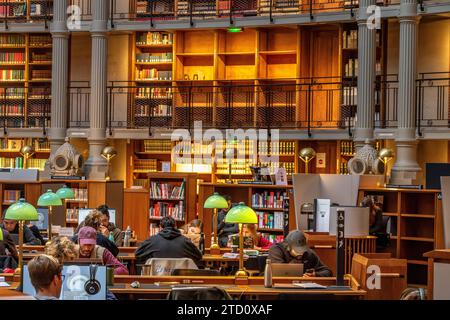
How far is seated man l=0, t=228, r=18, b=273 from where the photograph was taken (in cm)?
Answer: 1052

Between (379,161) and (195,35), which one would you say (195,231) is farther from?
(195,35)

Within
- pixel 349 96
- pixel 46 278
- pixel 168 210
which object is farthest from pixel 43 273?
pixel 349 96

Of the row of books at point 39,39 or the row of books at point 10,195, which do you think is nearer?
the row of books at point 10,195

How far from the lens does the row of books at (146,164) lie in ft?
65.6

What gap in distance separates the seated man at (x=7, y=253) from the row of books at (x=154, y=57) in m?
9.21

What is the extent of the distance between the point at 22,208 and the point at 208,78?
1104 centimetres

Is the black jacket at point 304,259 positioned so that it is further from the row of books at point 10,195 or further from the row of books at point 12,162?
the row of books at point 12,162

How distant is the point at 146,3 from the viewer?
20.1m

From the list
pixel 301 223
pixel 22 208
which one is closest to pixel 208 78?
pixel 301 223

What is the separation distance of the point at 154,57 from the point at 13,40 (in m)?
2.94

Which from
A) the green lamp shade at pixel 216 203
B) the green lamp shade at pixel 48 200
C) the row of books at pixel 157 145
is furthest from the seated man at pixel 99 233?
the row of books at pixel 157 145

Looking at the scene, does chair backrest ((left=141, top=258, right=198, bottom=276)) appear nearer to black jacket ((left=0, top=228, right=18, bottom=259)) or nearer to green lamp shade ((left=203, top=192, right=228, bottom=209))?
green lamp shade ((left=203, top=192, right=228, bottom=209))

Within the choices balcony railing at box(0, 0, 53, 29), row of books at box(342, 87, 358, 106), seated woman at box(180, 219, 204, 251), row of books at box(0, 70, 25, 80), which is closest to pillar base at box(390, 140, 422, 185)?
row of books at box(342, 87, 358, 106)

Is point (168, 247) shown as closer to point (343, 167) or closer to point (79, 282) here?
point (79, 282)
